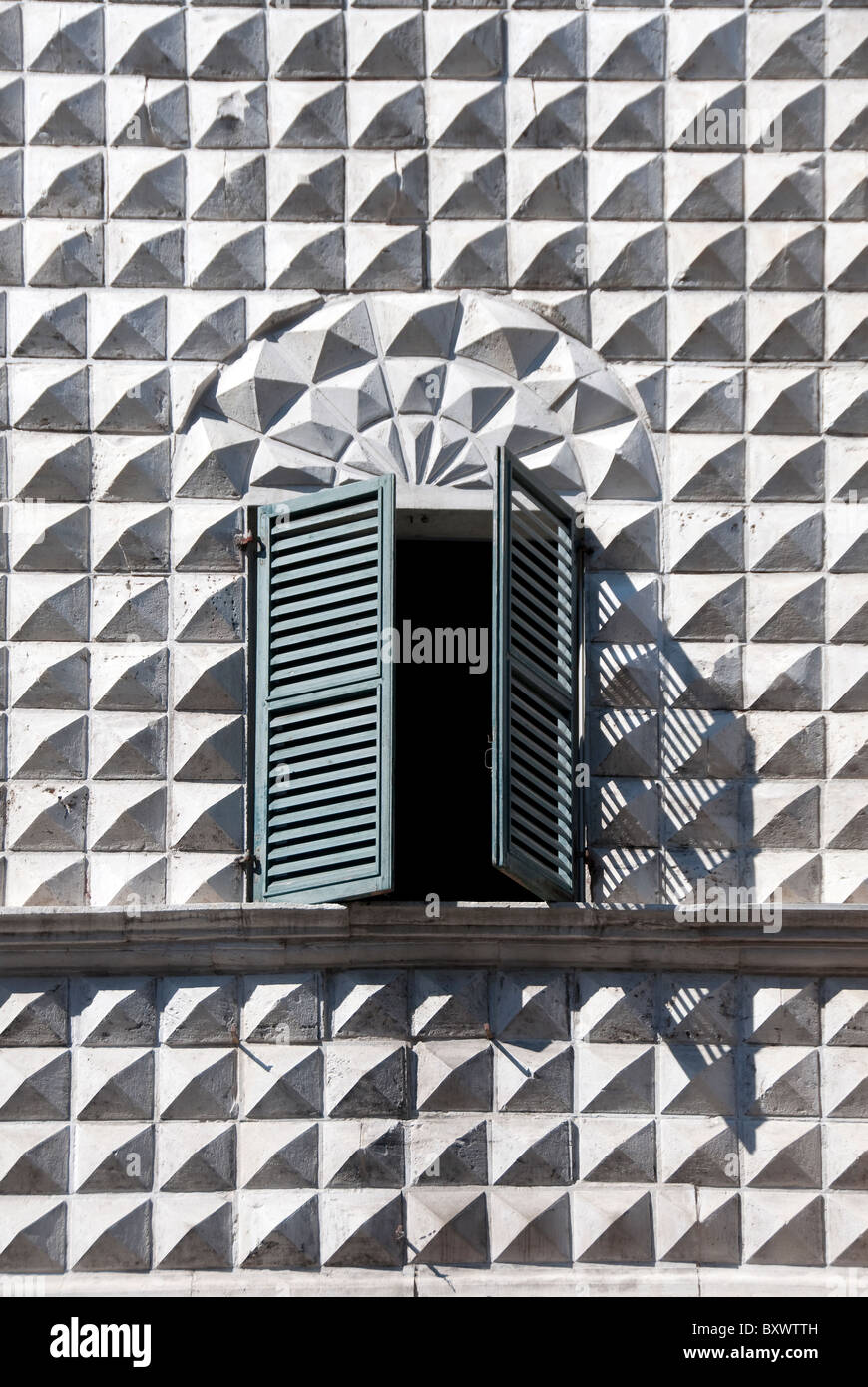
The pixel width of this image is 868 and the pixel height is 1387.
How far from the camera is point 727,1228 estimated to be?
14312mm

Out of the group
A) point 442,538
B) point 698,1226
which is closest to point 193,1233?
point 698,1226

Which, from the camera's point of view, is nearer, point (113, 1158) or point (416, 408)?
point (113, 1158)

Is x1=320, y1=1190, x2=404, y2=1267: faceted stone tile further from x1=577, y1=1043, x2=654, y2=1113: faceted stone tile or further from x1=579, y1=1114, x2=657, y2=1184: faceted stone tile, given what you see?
x1=577, y1=1043, x2=654, y2=1113: faceted stone tile

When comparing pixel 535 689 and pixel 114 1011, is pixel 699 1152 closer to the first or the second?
pixel 535 689

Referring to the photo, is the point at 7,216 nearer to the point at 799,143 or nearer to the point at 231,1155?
the point at 799,143

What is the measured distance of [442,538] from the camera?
51.3 ft

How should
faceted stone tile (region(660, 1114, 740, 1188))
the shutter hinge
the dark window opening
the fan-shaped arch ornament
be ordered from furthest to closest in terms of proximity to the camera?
the dark window opening → the fan-shaped arch ornament → the shutter hinge → faceted stone tile (region(660, 1114, 740, 1188))

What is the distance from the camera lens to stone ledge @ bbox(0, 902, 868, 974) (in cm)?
1447

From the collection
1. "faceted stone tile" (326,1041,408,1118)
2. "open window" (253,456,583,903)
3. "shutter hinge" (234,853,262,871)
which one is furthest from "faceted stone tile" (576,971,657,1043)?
"shutter hinge" (234,853,262,871)

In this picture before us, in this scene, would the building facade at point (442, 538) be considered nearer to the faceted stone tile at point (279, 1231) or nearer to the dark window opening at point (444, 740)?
the faceted stone tile at point (279, 1231)

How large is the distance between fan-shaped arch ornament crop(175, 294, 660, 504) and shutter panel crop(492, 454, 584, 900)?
1.66 feet

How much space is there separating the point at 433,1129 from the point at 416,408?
470 cm

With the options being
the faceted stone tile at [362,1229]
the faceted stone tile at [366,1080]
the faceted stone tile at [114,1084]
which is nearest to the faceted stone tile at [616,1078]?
the faceted stone tile at [366,1080]

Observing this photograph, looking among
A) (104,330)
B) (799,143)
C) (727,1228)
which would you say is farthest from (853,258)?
(727,1228)
